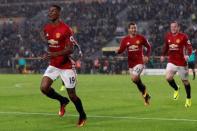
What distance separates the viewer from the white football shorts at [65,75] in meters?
12.0

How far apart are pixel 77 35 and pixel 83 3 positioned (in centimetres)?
635

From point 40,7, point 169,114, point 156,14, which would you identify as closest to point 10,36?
point 40,7

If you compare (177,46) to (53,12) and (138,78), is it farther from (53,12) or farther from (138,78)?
(53,12)

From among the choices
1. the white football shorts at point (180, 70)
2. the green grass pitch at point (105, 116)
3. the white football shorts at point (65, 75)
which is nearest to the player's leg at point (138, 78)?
the green grass pitch at point (105, 116)

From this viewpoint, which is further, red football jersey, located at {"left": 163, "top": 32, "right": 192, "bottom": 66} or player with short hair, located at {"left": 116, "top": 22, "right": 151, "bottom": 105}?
player with short hair, located at {"left": 116, "top": 22, "right": 151, "bottom": 105}

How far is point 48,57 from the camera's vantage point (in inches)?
479

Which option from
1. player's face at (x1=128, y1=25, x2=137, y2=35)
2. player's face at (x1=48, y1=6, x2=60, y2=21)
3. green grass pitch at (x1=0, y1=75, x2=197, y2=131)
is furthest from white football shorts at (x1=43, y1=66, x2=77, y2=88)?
player's face at (x1=128, y1=25, x2=137, y2=35)

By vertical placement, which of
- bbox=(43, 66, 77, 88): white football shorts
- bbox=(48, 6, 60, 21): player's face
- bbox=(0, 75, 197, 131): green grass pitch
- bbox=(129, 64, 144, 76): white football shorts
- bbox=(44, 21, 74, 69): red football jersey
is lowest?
bbox=(0, 75, 197, 131): green grass pitch

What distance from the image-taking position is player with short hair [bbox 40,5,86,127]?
1202 centimetres

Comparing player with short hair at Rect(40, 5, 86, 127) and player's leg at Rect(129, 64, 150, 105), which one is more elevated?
player with short hair at Rect(40, 5, 86, 127)

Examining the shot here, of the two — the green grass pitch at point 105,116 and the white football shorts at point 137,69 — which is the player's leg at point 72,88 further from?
the white football shorts at point 137,69

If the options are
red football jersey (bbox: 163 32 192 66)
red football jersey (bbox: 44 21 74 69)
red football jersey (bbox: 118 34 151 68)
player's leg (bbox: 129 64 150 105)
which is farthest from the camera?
red football jersey (bbox: 118 34 151 68)

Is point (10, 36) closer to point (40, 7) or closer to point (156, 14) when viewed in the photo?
point (40, 7)

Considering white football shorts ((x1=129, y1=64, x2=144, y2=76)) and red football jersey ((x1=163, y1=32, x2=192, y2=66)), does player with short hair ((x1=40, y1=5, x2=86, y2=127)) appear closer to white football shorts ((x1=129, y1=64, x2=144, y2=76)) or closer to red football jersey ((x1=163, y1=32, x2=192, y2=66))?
white football shorts ((x1=129, y1=64, x2=144, y2=76))
